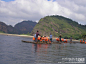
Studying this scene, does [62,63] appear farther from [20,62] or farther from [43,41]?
[43,41]

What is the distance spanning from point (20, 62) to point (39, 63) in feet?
6.97

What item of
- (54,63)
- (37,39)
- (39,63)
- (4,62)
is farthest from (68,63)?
(37,39)

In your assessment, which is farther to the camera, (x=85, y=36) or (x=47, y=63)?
(x=85, y=36)

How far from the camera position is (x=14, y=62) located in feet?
45.4

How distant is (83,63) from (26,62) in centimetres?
629

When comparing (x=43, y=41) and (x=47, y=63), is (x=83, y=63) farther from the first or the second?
(x=43, y=41)

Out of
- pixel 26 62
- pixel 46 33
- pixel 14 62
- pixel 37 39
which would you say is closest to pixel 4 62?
pixel 14 62

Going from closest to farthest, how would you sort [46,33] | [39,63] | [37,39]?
[39,63] → [37,39] → [46,33]

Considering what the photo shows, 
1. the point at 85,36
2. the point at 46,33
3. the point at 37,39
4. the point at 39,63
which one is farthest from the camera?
the point at 46,33

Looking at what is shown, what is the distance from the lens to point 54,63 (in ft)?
45.0

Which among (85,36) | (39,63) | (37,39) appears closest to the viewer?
(39,63)

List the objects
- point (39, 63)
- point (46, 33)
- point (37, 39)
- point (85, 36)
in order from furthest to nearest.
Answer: point (46, 33) → point (85, 36) → point (37, 39) → point (39, 63)

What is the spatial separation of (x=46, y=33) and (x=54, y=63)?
185583 mm

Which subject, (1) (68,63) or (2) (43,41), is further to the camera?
(2) (43,41)
